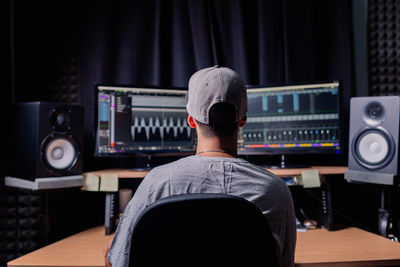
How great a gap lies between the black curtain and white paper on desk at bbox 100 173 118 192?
362 millimetres

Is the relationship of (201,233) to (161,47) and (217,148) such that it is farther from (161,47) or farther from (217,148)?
(161,47)

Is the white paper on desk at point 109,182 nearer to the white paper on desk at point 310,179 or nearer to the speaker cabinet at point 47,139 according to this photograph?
the speaker cabinet at point 47,139

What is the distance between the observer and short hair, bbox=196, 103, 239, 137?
93 centimetres

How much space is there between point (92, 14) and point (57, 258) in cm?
147

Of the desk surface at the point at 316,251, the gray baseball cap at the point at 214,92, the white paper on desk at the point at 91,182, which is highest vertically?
the gray baseball cap at the point at 214,92

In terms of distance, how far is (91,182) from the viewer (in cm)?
181

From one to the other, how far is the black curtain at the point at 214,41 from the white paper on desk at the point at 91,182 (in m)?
0.32

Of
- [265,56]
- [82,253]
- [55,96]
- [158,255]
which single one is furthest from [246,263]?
[55,96]

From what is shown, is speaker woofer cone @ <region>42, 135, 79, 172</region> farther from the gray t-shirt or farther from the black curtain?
the gray t-shirt

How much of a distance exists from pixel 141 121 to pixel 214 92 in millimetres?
1088

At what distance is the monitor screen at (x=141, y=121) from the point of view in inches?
74.6

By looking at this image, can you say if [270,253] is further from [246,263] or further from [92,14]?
[92,14]

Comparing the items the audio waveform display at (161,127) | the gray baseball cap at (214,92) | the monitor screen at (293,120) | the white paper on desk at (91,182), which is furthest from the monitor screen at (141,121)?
the gray baseball cap at (214,92)

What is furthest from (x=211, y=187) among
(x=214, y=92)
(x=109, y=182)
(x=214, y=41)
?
(x=214, y=41)
